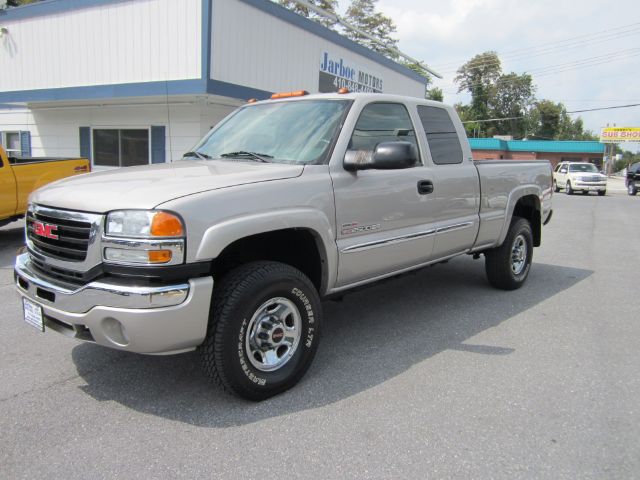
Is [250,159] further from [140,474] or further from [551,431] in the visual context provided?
[551,431]

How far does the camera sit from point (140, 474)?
2.55 meters

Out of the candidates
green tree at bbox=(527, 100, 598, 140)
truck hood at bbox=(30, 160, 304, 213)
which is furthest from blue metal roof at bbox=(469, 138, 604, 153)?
truck hood at bbox=(30, 160, 304, 213)

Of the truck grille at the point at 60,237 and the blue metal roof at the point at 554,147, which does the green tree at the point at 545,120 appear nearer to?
the blue metal roof at the point at 554,147

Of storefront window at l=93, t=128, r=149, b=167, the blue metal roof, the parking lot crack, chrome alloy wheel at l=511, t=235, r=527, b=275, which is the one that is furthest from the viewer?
the blue metal roof

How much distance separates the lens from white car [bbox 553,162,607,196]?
87.9 ft

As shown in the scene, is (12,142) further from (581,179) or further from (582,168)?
(582,168)

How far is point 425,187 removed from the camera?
440cm

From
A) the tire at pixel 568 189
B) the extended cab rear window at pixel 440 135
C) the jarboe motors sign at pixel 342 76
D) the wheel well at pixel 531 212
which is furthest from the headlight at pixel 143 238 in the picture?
the tire at pixel 568 189

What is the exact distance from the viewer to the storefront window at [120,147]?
14266mm

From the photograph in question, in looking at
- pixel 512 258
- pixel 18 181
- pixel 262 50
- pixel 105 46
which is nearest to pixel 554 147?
pixel 262 50

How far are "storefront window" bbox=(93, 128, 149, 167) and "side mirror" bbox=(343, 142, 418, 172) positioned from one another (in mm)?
11606

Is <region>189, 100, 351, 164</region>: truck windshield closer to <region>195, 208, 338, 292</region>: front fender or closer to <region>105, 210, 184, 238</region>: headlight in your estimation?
<region>195, 208, 338, 292</region>: front fender

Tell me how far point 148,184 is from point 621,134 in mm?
67631

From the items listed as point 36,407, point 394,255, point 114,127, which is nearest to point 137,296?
point 36,407
